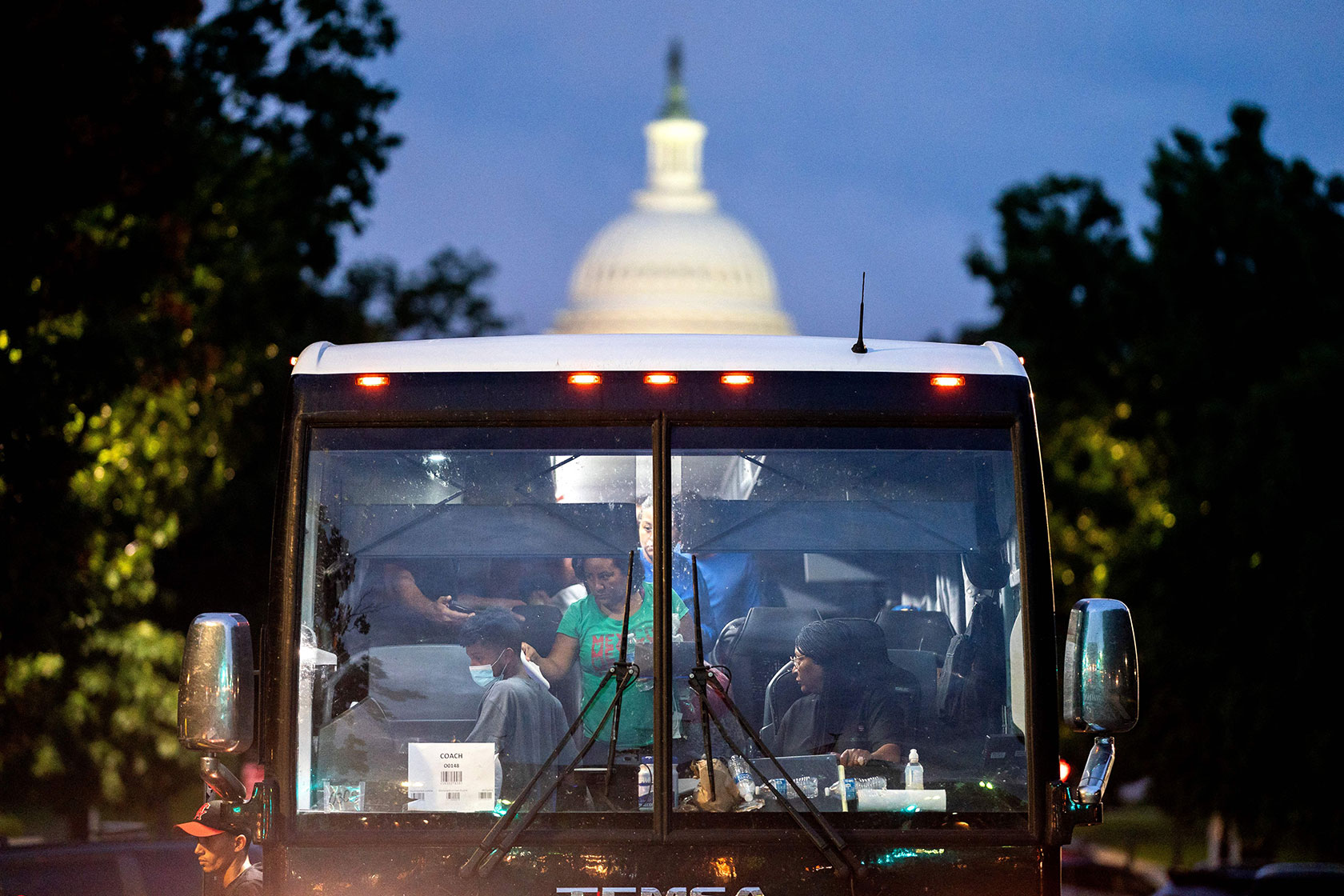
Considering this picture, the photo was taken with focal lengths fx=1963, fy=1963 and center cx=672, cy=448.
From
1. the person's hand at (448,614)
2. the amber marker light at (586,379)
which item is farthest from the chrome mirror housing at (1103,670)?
the person's hand at (448,614)

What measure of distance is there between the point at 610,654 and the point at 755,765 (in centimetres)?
53

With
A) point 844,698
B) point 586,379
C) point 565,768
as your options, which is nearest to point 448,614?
point 565,768

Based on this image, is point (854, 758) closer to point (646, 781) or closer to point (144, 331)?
point (646, 781)

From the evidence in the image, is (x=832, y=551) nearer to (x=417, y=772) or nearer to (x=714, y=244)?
(x=417, y=772)

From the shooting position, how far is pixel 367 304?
5041 cm

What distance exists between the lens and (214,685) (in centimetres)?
543

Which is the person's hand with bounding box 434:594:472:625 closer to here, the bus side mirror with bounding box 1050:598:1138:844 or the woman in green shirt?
the woman in green shirt

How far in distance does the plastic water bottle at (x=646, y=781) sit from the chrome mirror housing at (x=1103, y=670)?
47.1 inches

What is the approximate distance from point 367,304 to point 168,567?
26429mm

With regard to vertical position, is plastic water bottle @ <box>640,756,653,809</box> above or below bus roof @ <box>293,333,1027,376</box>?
below

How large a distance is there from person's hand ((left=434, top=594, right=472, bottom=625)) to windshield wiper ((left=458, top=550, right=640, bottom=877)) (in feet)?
1.49

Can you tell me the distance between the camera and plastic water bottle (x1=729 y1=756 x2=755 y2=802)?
5.61 metres

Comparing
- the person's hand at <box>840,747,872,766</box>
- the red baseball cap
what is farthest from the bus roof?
the red baseball cap

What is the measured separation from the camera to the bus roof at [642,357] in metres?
5.98
